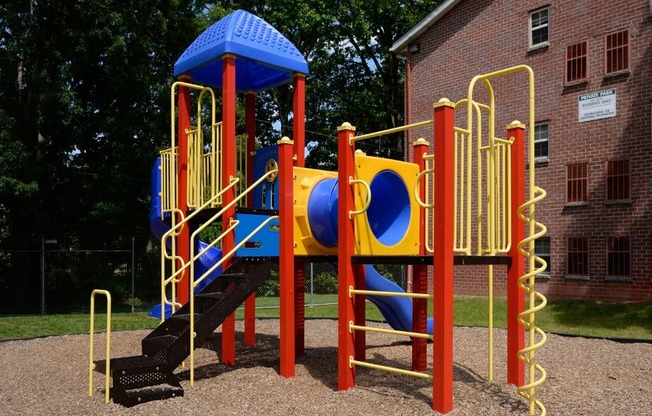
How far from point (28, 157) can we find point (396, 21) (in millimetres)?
19400

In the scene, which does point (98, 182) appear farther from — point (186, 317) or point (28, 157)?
point (186, 317)

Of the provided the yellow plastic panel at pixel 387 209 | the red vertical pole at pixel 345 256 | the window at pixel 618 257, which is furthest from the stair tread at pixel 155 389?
the window at pixel 618 257

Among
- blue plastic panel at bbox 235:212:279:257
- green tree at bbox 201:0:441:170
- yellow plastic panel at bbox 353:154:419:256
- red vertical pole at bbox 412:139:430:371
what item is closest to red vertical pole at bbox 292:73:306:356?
blue plastic panel at bbox 235:212:279:257

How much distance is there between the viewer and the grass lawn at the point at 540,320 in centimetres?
1241

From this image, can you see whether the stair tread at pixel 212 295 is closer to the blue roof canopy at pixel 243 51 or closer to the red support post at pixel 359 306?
the red support post at pixel 359 306

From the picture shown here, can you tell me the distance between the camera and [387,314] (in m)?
8.47

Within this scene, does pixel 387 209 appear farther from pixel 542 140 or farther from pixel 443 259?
pixel 542 140

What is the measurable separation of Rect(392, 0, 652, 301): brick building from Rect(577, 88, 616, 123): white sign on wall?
0.08 feet

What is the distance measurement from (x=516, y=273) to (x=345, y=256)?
167cm

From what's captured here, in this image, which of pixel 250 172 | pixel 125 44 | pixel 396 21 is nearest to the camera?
pixel 250 172

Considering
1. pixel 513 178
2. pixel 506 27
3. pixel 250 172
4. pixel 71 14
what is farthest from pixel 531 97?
pixel 71 14

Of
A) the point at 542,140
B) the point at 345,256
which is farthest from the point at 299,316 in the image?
the point at 542,140

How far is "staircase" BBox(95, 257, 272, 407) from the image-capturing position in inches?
229

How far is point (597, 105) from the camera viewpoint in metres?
16.5
